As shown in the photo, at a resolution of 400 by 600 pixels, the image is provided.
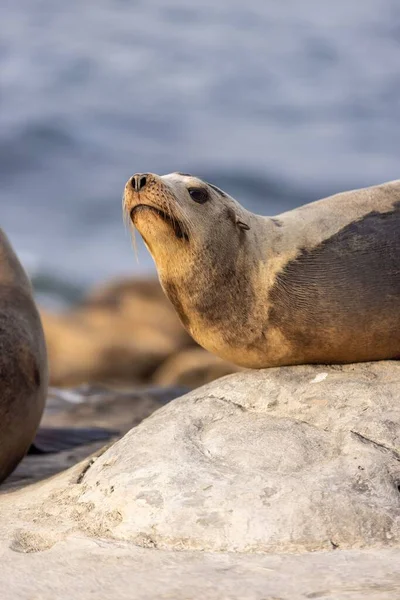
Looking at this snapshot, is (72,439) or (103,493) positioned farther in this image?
(72,439)

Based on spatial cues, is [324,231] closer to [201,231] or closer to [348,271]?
[348,271]

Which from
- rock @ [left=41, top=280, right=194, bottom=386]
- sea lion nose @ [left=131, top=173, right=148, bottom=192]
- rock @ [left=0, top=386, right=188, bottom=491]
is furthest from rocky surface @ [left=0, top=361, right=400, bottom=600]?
rock @ [left=41, top=280, right=194, bottom=386]

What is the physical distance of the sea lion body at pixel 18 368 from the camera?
501 cm

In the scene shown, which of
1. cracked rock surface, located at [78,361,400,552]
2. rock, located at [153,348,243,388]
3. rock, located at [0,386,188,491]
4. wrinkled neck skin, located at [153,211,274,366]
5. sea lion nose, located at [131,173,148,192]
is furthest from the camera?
rock, located at [153,348,243,388]

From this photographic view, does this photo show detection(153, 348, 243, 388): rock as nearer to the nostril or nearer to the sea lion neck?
the sea lion neck

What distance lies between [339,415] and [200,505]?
28.4 inches

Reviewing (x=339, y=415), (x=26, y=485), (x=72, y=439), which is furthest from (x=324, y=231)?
(x=72, y=439)

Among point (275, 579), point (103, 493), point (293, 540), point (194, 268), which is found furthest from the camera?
point (194, 268)

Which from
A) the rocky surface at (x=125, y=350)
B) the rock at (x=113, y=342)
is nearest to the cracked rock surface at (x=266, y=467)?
the rocky surface at (x=125, y=350)

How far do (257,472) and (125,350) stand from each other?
732 centimetres

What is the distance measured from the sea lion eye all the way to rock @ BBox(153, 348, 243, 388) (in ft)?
15.7

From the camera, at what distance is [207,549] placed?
350 centimetres

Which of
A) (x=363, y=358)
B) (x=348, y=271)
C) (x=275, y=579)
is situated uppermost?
(x=348, y=271)

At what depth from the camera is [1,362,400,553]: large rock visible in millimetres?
3553
